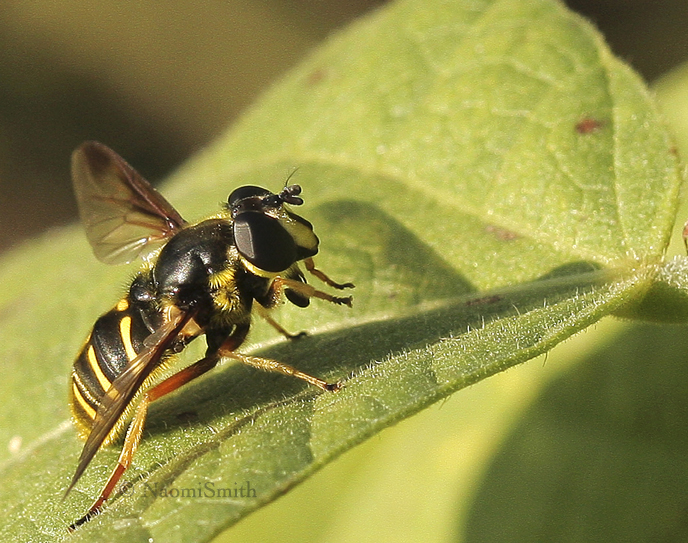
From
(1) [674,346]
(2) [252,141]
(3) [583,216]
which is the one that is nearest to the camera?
(3) [583,216]

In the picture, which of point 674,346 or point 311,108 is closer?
point 674,346

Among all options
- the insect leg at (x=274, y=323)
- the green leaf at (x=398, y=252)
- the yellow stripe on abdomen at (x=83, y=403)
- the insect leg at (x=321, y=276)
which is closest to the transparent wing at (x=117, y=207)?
the green leaf at (x=398, y=252)

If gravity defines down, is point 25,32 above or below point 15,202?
above

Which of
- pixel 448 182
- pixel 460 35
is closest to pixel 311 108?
pixel 460 35

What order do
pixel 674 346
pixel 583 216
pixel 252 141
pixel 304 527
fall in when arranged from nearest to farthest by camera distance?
pixel 583 216 → pixel 674 346 → pixel 304 527 → pixel 252 141

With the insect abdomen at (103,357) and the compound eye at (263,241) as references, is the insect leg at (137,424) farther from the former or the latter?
the compound eye at (263,241)

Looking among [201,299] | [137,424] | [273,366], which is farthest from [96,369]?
[273,366]

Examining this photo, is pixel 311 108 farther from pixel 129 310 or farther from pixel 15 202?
pixel 15 202

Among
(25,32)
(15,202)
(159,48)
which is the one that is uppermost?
(25,32)
